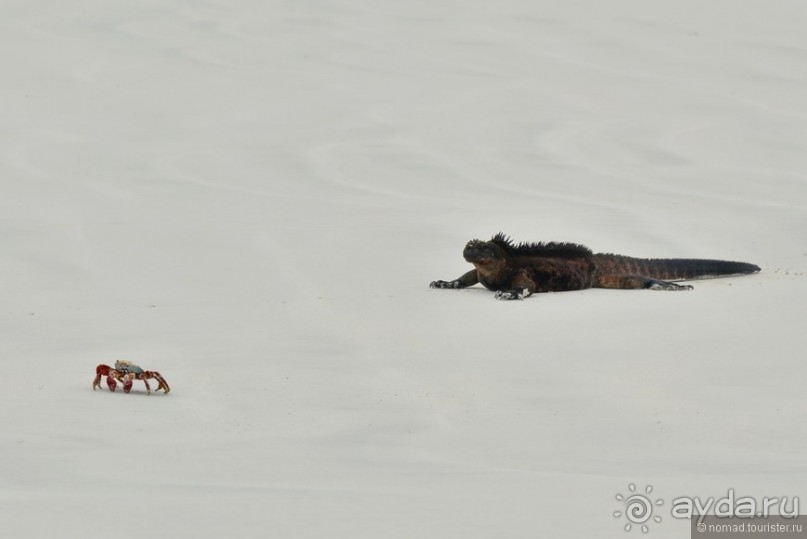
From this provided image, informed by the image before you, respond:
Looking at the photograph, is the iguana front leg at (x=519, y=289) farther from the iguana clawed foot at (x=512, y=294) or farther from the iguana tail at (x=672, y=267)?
the iguana tail at (x=672, y=267)

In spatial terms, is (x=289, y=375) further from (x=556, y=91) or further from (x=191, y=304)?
(x=556, y=91)

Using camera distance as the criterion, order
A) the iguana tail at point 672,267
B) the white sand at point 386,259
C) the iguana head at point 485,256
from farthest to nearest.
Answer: the iguana tail at point 672,267 → the iguana head at point 485,256 → the white sand at point 386,259

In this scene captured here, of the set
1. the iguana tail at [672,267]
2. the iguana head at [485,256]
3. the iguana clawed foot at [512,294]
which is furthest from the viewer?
the iguana tail at [672,267]

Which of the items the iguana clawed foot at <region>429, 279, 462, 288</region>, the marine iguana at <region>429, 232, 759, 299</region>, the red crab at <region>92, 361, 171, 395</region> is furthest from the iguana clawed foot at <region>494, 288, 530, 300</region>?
the red crab at <region>92, 361, 171, 395</region>

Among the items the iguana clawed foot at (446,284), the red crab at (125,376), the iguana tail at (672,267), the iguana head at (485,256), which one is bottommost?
the red crab at (125,376)

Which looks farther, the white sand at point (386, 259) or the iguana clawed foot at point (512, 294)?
the iguana clawed foot at point (512, 294)

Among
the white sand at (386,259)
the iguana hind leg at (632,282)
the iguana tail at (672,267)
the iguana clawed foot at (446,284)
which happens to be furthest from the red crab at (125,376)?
the iguana tail at (672,267)

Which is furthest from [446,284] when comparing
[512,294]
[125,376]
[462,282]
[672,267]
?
[125,376]

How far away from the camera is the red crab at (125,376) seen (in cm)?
669

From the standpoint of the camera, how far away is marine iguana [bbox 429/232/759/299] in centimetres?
953

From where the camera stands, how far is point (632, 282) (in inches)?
385

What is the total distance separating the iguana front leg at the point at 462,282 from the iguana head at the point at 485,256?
0.09 meters

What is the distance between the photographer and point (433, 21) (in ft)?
67.7

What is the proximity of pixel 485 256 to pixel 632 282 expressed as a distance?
39.8 inches
